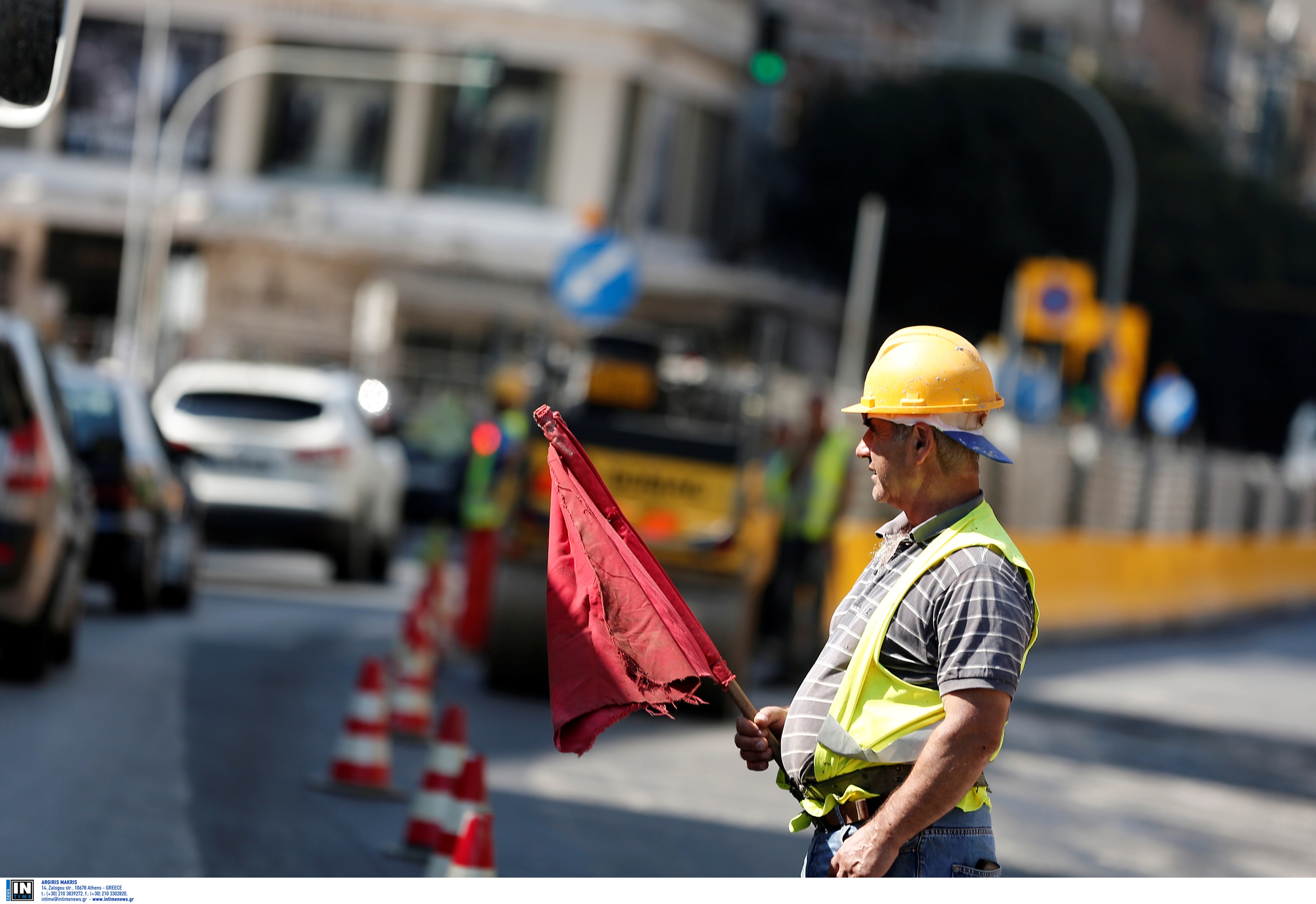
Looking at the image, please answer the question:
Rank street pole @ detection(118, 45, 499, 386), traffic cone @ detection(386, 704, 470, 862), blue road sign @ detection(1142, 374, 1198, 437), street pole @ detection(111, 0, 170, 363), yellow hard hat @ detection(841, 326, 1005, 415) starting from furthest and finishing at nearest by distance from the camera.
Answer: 1. street pole @ detection(118, 45, 499, 386)
2. blue road sign @ detection(1142, 374, 1198, 437)
3. street pole @ detection(111, 0, 170, 363)
4. traffic cone @ detection(386, 704, 470, 862)
5. yellow hard hat @ detection(841, 326, 1005, 415)

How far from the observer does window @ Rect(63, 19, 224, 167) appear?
40.2 metres

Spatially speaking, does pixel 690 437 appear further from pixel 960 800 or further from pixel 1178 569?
pixel 1178 569

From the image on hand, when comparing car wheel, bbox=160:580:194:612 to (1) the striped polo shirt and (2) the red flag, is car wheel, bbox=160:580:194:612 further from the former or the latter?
(1) the striped polo shirt

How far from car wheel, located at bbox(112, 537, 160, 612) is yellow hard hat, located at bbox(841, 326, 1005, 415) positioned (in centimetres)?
1186

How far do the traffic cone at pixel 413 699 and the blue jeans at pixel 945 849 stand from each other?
7.43 metres

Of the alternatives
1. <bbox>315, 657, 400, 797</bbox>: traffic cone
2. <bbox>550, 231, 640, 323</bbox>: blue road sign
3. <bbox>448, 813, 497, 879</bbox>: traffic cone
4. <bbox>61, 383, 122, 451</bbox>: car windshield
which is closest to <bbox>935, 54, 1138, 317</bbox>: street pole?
<bbox>550, 231, 640, 323</bbox>: blue road sign

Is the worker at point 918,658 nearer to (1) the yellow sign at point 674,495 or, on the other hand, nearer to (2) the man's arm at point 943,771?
(2) the man's arm at point 943,771

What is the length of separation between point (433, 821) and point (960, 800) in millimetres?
4458

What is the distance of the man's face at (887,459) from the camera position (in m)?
3.91

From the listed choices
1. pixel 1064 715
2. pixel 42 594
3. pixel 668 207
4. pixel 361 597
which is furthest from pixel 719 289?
pixel 42 594

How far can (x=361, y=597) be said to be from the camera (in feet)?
61.8

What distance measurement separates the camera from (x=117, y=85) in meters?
40.3

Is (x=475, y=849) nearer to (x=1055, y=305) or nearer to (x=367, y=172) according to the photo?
(x=1055, y=305)

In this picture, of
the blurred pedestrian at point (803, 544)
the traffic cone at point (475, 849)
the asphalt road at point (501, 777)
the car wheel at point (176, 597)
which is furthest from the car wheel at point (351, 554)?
the traffic cone at point (475, 849)
